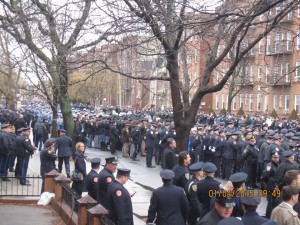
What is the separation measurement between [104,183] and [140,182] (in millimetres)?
9703

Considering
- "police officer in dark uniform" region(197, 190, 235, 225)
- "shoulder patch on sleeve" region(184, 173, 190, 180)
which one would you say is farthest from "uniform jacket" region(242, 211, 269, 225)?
"shoulder patch on sleeve" region(184, 173, 190, 180)

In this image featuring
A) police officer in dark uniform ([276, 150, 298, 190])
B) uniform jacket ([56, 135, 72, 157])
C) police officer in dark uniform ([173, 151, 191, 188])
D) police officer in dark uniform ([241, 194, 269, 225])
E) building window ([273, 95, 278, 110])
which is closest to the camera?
police officer in dark uniform ([241, 194, 269, 225])

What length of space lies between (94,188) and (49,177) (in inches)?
148

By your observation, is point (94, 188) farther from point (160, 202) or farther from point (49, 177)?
point (49, 177)

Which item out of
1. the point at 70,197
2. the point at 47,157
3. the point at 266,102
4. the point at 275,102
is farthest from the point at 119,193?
the point at 266,102

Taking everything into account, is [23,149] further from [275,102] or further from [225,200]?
[275,102]

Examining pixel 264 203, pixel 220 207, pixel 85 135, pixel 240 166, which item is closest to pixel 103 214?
pixel 220 207

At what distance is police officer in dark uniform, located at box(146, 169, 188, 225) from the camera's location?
8164mm

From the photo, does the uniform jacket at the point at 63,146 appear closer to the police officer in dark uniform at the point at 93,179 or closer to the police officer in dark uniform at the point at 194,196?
the police officer in dark uniform at the point at 93,179

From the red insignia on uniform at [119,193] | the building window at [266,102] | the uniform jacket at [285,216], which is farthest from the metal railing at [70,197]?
the building window at [266,102]

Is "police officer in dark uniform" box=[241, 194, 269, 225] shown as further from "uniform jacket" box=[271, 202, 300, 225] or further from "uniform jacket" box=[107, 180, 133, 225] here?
"uniform jacket" box=[107, 180, 133, 225]

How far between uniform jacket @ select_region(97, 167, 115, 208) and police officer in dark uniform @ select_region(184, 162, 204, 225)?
134 cm

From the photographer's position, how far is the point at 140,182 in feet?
61.5

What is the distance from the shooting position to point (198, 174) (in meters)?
9.27
